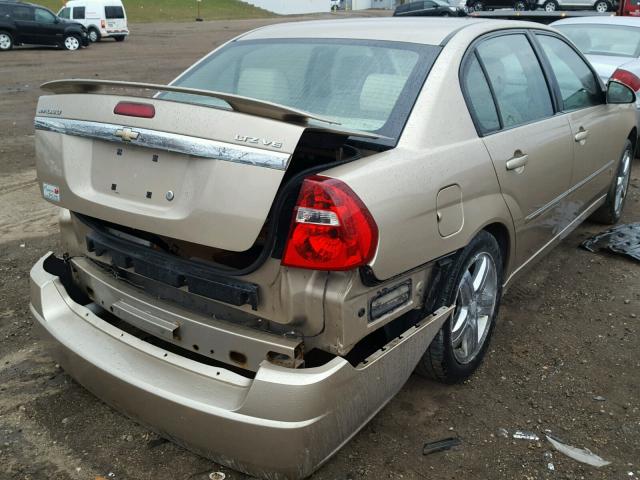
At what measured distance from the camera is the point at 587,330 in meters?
3.69

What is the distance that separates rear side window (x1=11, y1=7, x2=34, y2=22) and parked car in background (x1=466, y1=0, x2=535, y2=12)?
1723cm

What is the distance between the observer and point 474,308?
10.0ft

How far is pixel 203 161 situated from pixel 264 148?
0.78 feet

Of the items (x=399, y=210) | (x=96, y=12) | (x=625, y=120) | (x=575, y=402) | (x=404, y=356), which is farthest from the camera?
(x=96, y=12)

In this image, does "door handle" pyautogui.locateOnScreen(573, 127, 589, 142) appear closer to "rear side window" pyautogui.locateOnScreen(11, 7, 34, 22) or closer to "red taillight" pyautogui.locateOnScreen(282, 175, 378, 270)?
"red taillight" pyautogui.locateOnScreen(282, 175, 378, 270)

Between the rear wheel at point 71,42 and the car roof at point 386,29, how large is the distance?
879 inches

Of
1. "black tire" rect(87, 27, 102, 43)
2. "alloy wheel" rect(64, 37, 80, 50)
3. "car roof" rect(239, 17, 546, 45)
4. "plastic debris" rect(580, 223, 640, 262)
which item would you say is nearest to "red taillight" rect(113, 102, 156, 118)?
"car roof" rect(239, 17, 546, 45)

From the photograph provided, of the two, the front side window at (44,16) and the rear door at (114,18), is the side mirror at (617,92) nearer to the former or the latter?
the front side window at (44,16)

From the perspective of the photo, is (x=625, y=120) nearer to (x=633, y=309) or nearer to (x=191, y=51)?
(x=633, y=309)

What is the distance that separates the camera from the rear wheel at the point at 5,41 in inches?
862

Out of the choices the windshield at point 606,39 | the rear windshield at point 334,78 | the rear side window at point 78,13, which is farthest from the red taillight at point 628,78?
the rear side window at point 78,13

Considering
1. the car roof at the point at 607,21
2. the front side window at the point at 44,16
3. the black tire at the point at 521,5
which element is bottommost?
the car roof at the point at 607,21

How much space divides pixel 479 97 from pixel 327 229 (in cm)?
133

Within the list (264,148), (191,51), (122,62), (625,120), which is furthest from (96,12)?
Result: (264,148)
